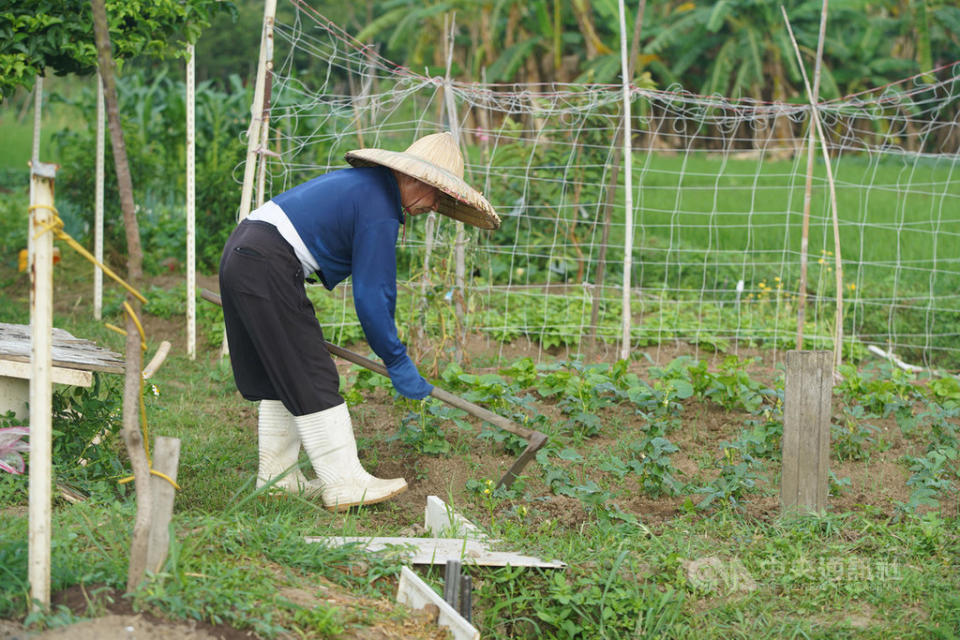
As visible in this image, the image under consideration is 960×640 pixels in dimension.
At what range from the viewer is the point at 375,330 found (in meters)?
3.57

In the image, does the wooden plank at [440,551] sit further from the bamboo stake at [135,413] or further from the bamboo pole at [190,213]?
the bamboo pole at [190,213]

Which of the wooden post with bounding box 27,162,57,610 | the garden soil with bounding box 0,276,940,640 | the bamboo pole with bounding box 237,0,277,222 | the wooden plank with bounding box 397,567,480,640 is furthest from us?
the bamboo pole with bounding box 237,0,277,222

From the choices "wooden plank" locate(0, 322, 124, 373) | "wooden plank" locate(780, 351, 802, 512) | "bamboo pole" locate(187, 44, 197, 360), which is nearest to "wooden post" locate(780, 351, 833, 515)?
"wooden plank" locate(780, 351, 802, 512)

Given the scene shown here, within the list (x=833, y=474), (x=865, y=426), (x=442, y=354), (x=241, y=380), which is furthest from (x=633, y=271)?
(x=241, y=380)

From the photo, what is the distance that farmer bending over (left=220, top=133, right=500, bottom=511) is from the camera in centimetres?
355

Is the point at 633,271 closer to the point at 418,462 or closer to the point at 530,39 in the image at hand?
the point at 418,462

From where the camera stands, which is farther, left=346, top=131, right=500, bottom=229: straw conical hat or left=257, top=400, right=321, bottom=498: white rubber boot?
left=257, top=400, right=321, bottom=498: white rubber boot

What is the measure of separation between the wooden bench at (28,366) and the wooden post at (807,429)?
269cm

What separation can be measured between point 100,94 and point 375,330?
13.6 feet

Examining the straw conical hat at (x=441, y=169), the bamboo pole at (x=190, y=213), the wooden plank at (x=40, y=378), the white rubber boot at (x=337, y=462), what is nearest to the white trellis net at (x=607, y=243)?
the bamboo pole at (x=190, y=213)

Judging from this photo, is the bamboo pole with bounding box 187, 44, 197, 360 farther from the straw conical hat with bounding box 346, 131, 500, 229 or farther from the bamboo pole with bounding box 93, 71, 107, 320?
the straw conical hat with bounding box 346, 131, 500, 229

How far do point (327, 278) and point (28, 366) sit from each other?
1177 millimetres

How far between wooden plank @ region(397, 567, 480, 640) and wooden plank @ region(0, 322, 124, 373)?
1.48 metres

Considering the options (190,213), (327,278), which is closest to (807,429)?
(327,278)
